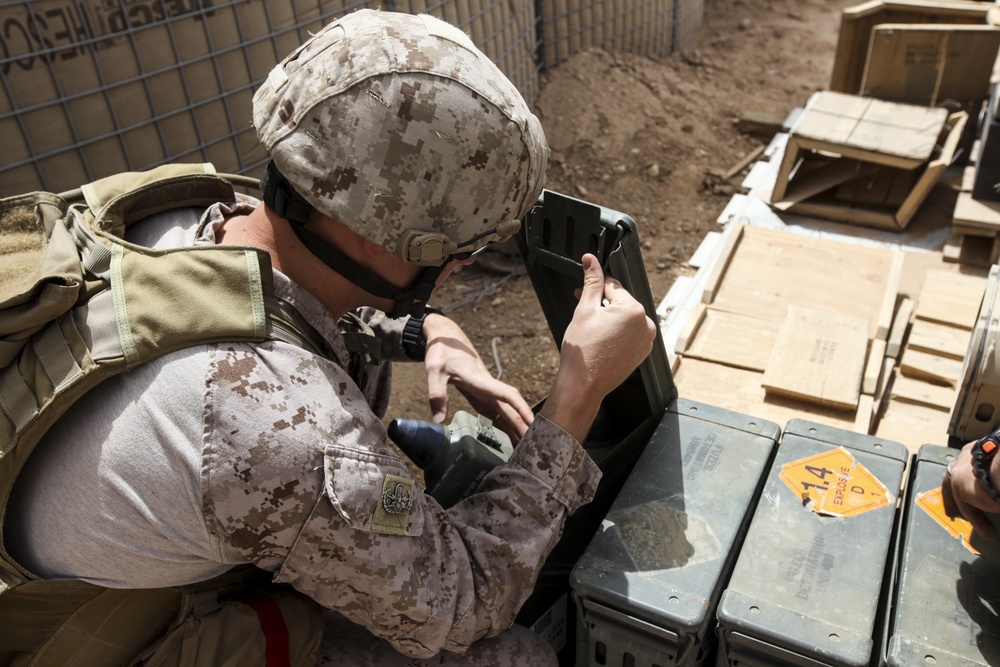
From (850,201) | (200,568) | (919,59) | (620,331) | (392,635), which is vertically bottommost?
(850,201)

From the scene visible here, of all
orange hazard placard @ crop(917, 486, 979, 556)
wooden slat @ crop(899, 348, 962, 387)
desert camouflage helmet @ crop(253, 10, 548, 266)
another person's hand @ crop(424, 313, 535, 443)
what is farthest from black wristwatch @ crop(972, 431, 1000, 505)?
wooden slat @ crop(899, 348, 962, 387)

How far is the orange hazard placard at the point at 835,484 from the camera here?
7.18 ft

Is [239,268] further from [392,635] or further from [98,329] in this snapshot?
[392,635]

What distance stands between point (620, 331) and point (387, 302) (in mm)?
567

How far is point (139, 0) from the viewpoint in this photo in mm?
3965

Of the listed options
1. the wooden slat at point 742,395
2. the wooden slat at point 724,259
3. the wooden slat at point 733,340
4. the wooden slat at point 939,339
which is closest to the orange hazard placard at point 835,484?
the wooden slat at point 742,395

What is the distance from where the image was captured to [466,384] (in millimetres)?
2516

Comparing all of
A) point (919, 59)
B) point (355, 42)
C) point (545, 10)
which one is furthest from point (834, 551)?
point (545, 10)

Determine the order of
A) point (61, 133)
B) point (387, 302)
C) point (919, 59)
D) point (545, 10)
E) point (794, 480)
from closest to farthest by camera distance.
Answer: point (387, 302)
point (794, 480)
point (61, 133)
point (919, 59)
point (545, 10)

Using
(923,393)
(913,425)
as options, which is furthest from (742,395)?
(923,393)

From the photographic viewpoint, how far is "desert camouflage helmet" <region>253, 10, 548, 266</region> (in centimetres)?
173

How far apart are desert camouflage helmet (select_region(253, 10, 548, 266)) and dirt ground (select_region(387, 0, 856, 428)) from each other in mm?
2444

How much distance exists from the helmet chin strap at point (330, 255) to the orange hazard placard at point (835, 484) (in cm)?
114

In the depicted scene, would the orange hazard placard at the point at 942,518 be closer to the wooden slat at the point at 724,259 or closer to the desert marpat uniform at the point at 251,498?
the desert marpat uniform at the point at 251,498
